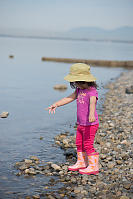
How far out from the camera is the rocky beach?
18.1 feet

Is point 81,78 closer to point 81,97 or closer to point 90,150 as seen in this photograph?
point 81,97

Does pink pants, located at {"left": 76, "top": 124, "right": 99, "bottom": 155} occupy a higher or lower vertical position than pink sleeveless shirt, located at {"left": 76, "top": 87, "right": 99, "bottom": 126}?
lower

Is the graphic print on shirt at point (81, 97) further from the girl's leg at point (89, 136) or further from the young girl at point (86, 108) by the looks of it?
the girl's leg at point (89, 136)

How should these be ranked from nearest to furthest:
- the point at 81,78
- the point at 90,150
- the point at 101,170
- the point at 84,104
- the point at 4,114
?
the point at 81,78 < the point at 84,104 < the point at 90,150 < the point at 101,170 < the point at 4,114

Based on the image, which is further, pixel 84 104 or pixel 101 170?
pixel 101 170

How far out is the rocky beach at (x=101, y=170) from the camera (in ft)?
18.1

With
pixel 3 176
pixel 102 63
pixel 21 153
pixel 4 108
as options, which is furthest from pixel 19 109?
pixel 102 63

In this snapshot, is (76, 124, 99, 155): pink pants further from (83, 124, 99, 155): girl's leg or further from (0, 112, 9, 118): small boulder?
(0, 112, 9, 118): small boulder

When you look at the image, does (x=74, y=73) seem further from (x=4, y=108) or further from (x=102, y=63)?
(x=102, y=63)

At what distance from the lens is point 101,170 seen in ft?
21.0

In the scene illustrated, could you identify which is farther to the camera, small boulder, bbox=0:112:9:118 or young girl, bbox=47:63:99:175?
small boulder, bbox=0:112:9:118

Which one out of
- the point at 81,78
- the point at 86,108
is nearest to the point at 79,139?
the point at 86,108

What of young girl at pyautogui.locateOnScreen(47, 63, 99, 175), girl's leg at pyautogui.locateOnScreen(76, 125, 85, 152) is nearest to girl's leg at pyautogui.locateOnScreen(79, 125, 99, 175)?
young girl at pyautogui.locateOnScreen(47, 63, 99, 175)

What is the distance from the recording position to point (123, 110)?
12.3 meters
